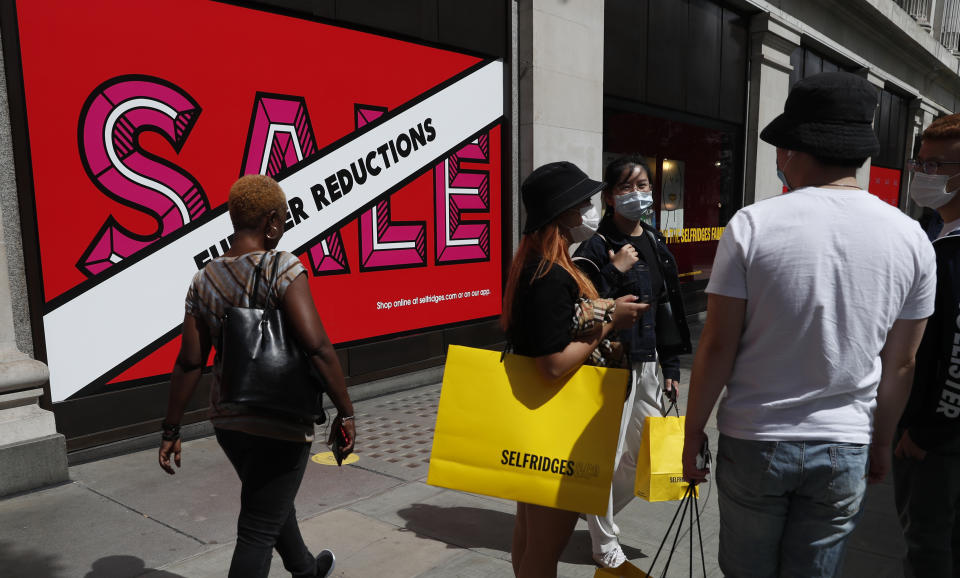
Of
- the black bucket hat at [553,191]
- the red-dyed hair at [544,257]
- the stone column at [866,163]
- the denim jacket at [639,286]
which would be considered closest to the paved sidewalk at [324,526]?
the denim jacket at [639,286]

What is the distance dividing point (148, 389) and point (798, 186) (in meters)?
4.84

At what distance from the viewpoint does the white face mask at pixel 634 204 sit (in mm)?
3365

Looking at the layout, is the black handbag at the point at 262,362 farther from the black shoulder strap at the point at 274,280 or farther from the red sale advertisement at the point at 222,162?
the red sale advertisement at the point at 222,162

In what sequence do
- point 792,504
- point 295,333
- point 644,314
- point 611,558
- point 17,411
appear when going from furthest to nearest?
1. point 17,411
2. point 644,314
3. point 611,558
4. point 295,333
5. point 792,504

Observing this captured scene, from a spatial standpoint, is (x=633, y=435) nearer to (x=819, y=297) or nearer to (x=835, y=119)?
(x=819, y=297)

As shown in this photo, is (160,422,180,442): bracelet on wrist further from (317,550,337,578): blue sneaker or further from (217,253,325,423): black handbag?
(317,550,337,578): blue sneaker

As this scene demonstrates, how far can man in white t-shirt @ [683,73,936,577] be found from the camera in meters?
1.70

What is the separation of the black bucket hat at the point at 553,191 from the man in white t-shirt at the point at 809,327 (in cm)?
69

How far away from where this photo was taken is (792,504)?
182 centimetres

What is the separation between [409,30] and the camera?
6.61m

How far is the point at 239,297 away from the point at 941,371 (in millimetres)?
2629

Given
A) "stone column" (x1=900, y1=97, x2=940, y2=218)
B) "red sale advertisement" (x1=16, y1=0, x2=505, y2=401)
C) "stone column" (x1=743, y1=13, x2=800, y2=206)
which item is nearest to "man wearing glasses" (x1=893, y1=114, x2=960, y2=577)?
"red sale advertisement" (x1=16, y1=0, x2=505, y2=401)

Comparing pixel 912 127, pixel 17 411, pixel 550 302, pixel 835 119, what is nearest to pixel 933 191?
pixel 835 119

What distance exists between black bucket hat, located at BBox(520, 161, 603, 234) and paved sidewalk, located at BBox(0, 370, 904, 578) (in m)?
1.89
